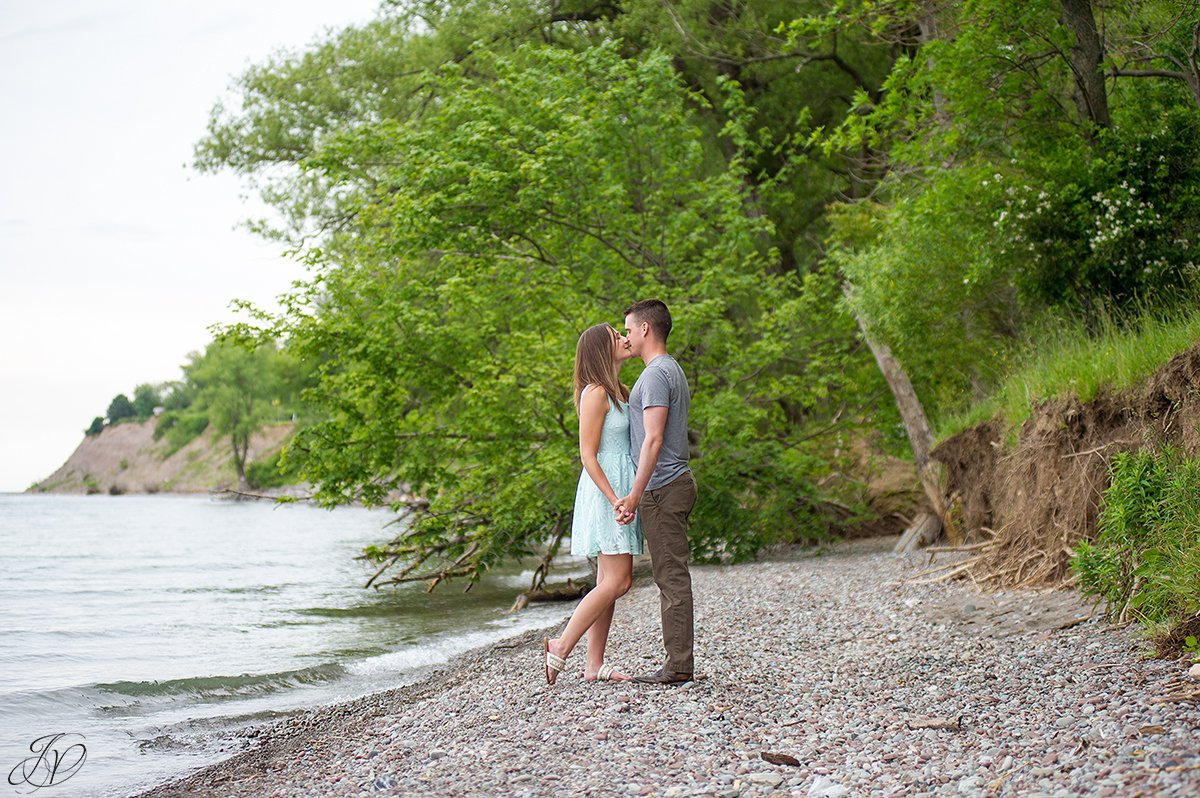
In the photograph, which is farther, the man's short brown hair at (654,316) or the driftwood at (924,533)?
the driftwood at (924,533)

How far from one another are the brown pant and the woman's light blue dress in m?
0.14

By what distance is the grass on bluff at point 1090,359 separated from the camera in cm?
812

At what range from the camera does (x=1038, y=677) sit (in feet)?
19.6

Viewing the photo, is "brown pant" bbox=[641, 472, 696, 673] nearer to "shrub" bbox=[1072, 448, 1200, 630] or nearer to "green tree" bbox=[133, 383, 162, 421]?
"shrub" bbox=[1072, 448, 1200, 630]

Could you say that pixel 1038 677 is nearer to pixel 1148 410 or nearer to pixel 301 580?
pixel 1148 410

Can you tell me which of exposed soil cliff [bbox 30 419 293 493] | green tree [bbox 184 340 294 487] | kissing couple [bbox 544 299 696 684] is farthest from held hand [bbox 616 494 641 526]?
exposed soil cliff [bbox 30 419 293 493]

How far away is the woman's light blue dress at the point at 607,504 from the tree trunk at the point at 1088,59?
24.3ft

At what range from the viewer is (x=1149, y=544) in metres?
6.59

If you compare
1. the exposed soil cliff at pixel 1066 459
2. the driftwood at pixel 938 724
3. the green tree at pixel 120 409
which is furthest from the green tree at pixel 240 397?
the driftwood at pixel 938 724

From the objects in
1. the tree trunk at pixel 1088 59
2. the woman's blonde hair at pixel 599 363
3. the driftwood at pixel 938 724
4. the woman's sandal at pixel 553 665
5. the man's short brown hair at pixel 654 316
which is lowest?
the driftwood at pixel 938 724

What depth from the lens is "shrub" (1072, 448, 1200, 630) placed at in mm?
5965

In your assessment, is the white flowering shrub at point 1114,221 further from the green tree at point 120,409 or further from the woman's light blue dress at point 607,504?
the green tree at point 120,409

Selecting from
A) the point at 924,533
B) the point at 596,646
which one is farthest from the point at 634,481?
the point at 924,533

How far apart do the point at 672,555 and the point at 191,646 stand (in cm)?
914
